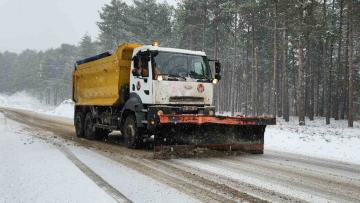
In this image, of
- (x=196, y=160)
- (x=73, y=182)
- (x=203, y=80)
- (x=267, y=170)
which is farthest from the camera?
(x=203, y=80)

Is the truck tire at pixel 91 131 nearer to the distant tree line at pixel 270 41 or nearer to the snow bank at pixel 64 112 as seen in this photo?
the distant tree line at pixel 270 41

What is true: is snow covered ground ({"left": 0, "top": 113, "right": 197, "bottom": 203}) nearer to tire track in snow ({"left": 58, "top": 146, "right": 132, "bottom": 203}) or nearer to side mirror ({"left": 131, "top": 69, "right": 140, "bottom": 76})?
tire track in snow ({"left": 58, "top": 146, "right": 132, "bottom": 203})

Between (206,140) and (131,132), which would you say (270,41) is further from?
→ (206,140)


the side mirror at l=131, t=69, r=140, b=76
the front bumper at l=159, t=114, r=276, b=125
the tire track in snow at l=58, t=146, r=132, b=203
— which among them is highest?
the side mirror at l=131, t=69, r=140, b=76

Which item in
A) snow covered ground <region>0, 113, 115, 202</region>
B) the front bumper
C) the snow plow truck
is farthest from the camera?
the snow plow truck

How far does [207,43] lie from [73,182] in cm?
5028

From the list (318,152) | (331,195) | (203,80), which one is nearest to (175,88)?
(203,80)

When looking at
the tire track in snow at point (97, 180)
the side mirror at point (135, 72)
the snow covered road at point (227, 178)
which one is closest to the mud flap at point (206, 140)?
the snow covered road at point (227, 178)

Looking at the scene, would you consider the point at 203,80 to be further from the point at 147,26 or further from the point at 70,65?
the point at 70,65

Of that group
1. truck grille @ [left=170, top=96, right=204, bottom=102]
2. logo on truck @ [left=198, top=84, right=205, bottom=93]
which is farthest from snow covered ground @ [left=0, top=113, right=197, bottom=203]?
logo on truck @ [left=198, top=84, right=205, bottom=93]

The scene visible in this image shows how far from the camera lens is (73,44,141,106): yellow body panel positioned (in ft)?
44.9

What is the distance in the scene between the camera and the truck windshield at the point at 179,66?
479 inches

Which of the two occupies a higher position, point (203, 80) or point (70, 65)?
point (70, 65)

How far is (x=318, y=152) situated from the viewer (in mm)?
13312
